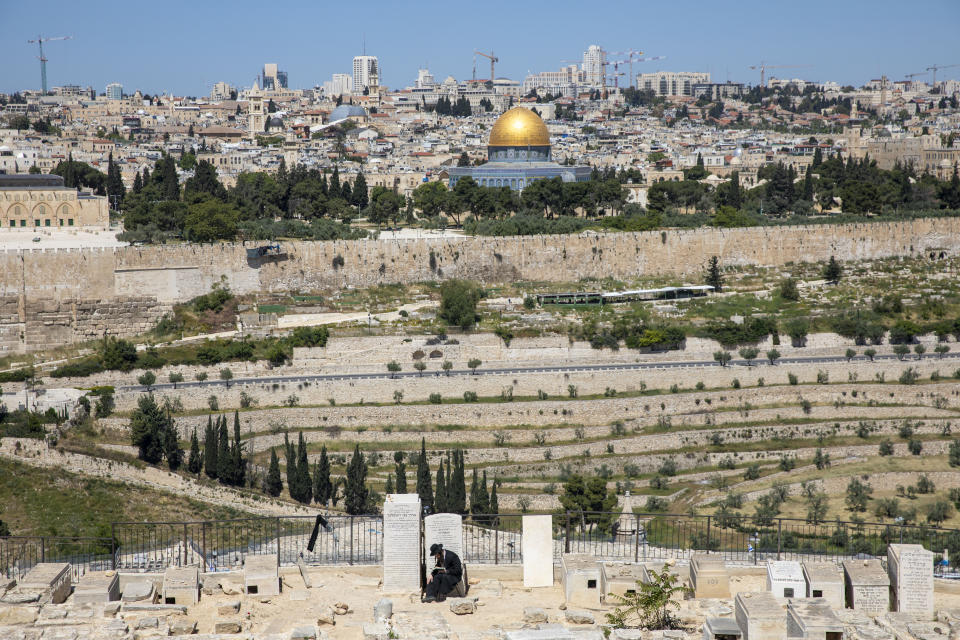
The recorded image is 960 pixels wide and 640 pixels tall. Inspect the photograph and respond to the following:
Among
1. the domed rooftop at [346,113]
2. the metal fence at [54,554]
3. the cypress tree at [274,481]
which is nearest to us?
the metal fence at [54,554]

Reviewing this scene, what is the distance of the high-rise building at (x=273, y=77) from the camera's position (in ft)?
612

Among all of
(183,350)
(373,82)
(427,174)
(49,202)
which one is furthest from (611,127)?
(183,350)

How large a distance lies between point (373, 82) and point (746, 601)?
130 meters

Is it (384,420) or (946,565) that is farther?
(384,420)

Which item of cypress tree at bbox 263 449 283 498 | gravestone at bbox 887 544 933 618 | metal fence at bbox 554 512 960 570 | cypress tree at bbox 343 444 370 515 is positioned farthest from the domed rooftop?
gravestone at bbox 887 544 933 618

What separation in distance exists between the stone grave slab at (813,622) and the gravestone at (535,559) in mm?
2898

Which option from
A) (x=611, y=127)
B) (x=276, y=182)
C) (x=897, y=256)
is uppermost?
(x=611, y=127)

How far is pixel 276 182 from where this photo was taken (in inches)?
2124

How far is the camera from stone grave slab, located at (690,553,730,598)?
13703mm

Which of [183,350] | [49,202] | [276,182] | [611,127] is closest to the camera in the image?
[183,350]

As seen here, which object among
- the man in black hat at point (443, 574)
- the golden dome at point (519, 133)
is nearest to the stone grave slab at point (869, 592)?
the man in black hat at point (443, 574)

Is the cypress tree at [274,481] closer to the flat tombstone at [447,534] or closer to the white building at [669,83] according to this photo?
the flat tombstone at [447,534]

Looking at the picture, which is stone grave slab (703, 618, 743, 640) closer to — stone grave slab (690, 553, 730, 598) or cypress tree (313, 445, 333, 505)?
stone grave slab (690, 553, 730, 598)

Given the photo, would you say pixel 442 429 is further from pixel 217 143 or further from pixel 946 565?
pixel 217 143
